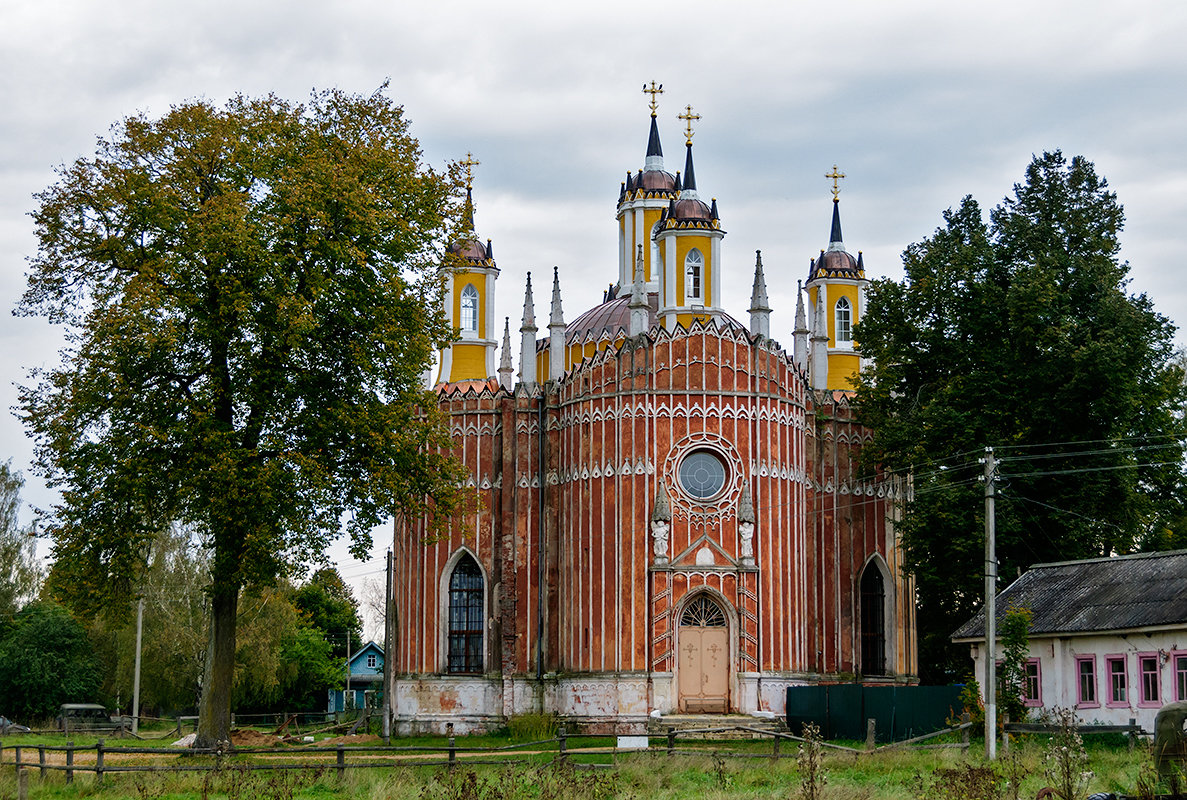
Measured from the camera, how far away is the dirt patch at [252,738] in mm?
44250

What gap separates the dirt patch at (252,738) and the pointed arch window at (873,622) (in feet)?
59.6

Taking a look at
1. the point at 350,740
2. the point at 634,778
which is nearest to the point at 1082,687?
the point at 634,778

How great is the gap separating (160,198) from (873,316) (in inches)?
Result: 874

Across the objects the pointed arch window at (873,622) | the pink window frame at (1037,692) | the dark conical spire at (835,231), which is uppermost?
the dark conical spire at (835,231)

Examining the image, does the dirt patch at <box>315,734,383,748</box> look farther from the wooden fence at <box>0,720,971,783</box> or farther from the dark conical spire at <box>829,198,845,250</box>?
the dark conical spire at <box>829,198,845,250</box>

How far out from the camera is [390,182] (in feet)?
117

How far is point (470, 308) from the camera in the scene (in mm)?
50438

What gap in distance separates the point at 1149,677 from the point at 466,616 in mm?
21780

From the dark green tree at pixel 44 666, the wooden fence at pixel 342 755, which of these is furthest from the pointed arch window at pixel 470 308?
the dark green tree at pixel 44 666

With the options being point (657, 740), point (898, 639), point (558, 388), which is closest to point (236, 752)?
point (657, 740)

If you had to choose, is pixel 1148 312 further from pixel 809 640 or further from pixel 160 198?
pixel 160 198

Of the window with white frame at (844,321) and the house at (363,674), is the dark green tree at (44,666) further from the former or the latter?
the window with white frame at (844,321)

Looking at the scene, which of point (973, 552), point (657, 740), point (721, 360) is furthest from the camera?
point (721, 360)

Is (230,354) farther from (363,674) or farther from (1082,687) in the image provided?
(363,674)
